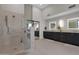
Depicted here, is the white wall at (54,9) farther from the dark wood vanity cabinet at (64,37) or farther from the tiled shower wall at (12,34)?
the tiled shower wall at (12,34)

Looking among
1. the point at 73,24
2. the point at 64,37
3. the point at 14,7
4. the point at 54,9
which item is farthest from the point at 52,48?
the point at 14,7

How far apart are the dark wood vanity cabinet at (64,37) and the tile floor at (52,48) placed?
0.13 meters

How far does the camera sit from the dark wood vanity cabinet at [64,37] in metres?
2.77

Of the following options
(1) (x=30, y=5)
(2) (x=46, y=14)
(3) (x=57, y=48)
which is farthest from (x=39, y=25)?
(3) (x=57, y=48)

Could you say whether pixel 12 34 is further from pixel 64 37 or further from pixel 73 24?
pixel 73 24

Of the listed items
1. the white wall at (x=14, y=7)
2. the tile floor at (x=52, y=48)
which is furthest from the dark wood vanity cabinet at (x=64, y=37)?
the white wall at (x=14, y=7)

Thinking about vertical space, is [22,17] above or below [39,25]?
above

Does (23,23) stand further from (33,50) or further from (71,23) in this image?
(71,23)

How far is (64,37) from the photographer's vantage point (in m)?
2.83

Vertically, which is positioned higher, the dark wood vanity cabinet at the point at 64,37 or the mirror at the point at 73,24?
the mirror at the point at 73,24

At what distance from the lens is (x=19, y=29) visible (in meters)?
2.41

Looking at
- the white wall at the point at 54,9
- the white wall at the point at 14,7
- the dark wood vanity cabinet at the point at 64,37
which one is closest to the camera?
the white wall at the point at 14,7

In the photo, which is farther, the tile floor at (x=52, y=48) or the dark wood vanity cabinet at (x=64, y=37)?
the dark wood vanity cabinet at (x=64, y=37)
